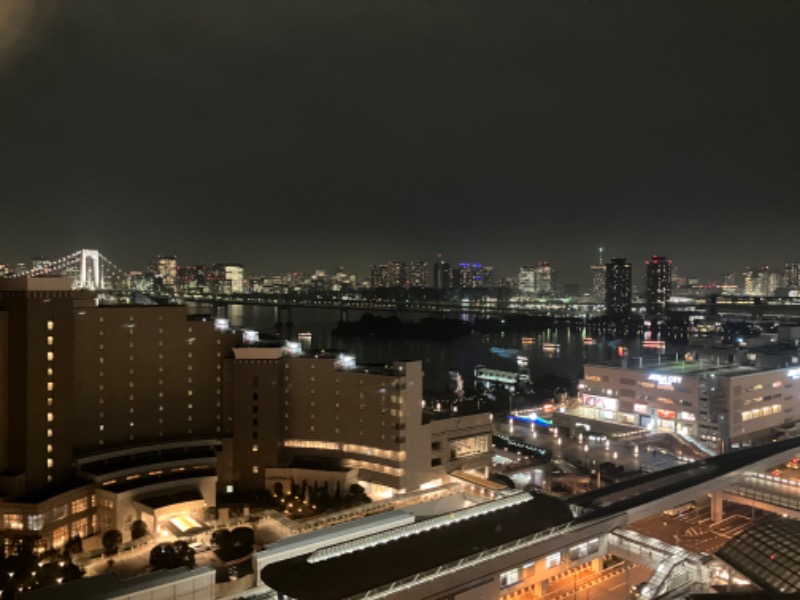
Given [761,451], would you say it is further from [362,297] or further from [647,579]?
[362,297]

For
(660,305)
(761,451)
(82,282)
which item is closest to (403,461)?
(761,451)

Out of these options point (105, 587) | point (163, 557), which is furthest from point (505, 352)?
point (105, 587)

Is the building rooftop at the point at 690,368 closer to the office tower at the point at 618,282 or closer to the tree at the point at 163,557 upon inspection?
the tree at the point at 163,557

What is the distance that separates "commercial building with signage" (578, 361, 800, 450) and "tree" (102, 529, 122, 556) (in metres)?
7.08

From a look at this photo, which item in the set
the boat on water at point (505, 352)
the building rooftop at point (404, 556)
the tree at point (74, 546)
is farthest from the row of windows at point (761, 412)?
the boat on water at point (505, 352)

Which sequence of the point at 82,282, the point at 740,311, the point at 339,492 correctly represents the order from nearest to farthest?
the point at 339,492, the point at 82,282, the point at 740,311

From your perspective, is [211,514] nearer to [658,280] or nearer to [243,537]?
[243,537]

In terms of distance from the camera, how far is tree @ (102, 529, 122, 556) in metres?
4.81

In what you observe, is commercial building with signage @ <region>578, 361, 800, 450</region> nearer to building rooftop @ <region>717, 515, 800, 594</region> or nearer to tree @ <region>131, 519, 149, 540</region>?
building rooftop @ <region>717, 515, 800, 594</region>

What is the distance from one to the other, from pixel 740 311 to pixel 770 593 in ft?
114

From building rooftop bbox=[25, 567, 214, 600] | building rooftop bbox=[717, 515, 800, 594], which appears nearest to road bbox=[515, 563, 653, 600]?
building rooftop bbox=[717, 515, 800, 594]

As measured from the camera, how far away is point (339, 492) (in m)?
5.96

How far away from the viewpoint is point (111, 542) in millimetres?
4824

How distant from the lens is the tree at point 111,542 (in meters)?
4.81
